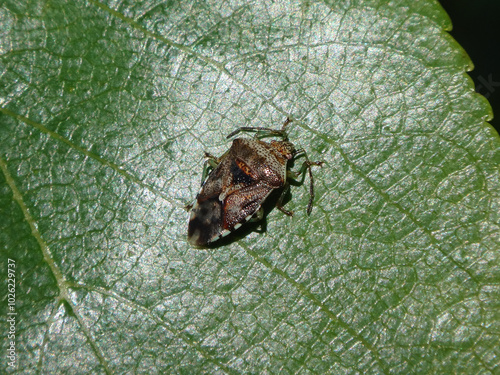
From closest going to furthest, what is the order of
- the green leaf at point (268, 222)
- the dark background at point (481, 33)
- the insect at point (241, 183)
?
1. the green leaf at point (268, 222)
2. the insect at point (241, 183)
3. the dark background at point (481, 33)

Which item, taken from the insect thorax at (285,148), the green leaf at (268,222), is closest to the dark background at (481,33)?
the green leaf at (268,222)

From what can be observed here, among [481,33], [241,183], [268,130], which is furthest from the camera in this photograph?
[481,33]

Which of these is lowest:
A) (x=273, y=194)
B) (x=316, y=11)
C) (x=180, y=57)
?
(x=273, y=194)

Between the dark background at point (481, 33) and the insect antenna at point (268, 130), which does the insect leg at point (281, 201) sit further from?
the dark background at point (481, 33)

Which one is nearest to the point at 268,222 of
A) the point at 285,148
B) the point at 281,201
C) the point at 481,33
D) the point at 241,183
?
the point at 281,201

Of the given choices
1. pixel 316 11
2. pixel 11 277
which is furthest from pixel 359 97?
pixel 11 277

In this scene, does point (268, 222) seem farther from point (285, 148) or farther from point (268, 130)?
point (268, 130)

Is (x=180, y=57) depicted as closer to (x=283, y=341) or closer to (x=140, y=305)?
(x=140, y=305)
